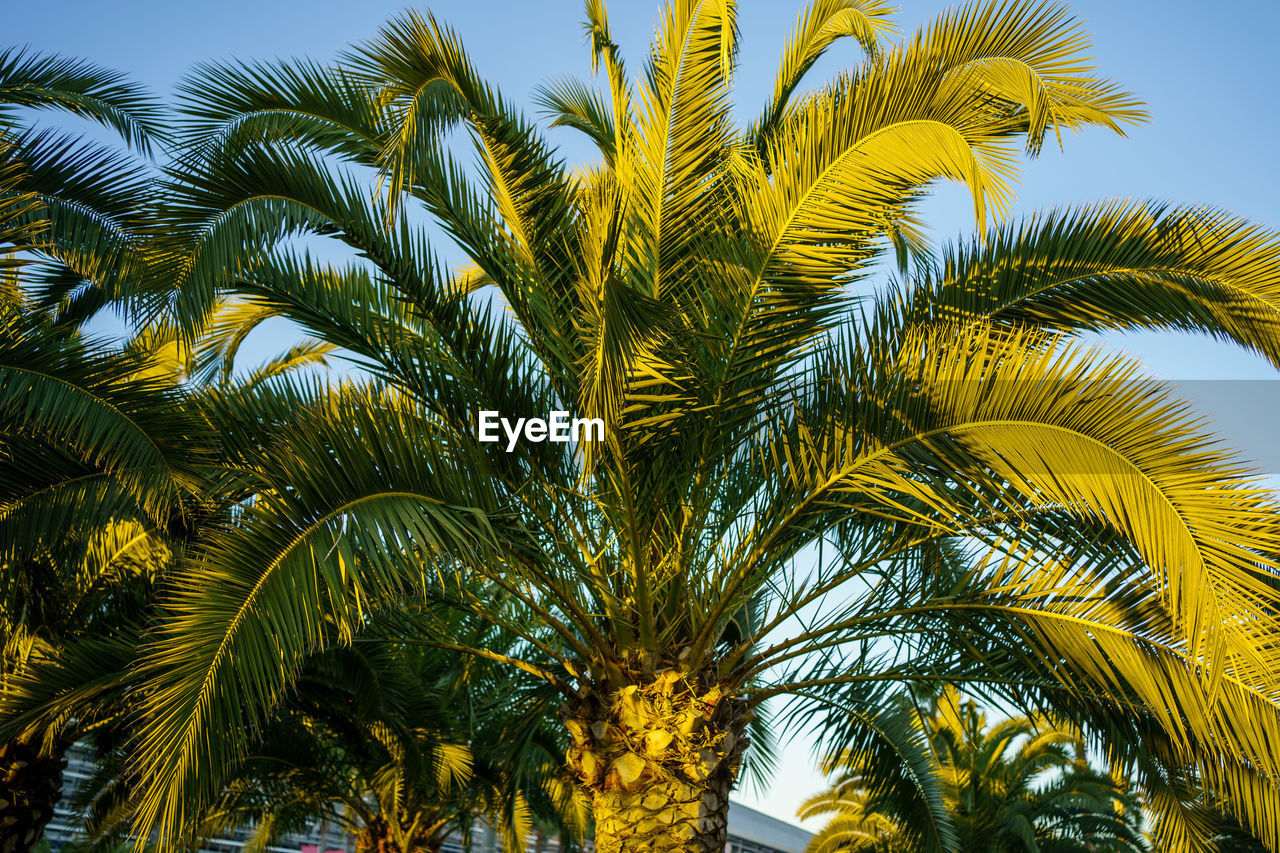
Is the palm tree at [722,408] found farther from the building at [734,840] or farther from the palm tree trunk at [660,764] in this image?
the building at [734,840]

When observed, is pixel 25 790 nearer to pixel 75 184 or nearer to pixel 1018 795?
pixel 75 184

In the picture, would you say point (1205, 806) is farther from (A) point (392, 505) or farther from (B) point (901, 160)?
(A) point (392, 505)

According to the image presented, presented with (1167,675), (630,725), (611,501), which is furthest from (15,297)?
(1167,675)

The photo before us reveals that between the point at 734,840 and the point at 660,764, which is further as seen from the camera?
the point at 734,840

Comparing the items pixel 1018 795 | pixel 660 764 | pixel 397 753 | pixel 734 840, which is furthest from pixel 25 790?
pixel 734 840

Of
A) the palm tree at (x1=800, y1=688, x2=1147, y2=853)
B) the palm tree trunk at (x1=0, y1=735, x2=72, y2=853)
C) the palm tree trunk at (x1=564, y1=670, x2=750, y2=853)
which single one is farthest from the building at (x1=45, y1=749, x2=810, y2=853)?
the palm tree trunk at (x1=564, y1=670, x2=750, y2=853)

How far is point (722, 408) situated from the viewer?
582cm

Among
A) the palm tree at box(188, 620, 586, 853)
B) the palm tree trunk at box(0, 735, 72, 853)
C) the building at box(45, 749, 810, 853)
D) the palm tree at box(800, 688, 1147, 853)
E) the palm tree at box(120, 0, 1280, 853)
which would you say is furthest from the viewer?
the building at box(45, 749, 810, 853)

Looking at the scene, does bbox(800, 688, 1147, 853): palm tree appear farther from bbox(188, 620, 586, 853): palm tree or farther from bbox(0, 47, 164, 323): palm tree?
bbox(0, 47, 164, 323): palm tree

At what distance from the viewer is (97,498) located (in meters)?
6.41

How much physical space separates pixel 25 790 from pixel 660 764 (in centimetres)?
635

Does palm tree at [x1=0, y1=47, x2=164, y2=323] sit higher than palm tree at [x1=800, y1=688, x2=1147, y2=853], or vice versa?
palm tree at [x1=0, y1=47, x2=164, y2=323]

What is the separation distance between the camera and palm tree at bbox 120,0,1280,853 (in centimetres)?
473

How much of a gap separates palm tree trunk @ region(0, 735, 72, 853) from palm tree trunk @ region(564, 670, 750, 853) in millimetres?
5684
